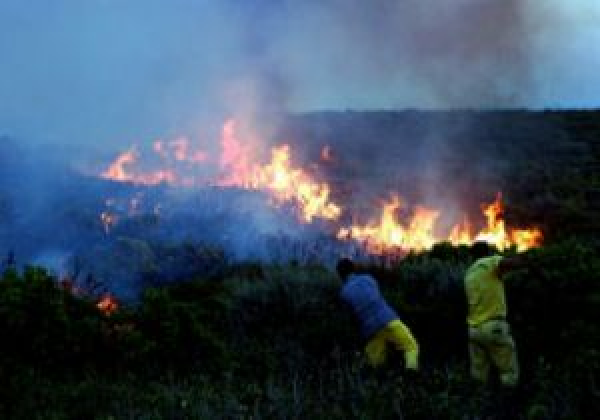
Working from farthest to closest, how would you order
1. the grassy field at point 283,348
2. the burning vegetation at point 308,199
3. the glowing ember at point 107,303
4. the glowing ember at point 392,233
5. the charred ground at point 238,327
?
the burning vegetation at point 308,199 → the glowing ember at point 392,233 → the glowing ember at point 107,303 → the charred ground at point 238,327 → the grassy field at point 283,348

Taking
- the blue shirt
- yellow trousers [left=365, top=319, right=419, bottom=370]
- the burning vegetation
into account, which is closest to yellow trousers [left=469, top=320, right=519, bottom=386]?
yellow trousers [left=365, top=319, right=419, bottom=370]

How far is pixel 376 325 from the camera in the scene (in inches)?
424

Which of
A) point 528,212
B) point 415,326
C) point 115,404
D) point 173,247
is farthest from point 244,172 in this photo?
point 115,404

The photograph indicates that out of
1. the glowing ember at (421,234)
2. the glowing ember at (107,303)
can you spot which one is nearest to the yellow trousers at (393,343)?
the glowing ember at (107,303)

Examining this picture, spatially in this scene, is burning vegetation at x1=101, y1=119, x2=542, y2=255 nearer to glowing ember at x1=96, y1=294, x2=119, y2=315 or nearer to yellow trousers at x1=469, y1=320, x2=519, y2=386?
glowing ember at x1=96, y1=294, x2=119, y2=315

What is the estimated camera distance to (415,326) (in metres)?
12.4

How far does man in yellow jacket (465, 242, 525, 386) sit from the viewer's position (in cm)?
1011

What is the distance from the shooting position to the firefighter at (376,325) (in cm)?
1062

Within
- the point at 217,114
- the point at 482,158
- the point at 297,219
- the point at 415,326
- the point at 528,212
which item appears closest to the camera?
the point at 415,326

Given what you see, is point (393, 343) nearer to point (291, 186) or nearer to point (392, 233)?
point (392, 233)

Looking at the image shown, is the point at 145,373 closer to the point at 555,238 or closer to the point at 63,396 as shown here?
the point at 63,396

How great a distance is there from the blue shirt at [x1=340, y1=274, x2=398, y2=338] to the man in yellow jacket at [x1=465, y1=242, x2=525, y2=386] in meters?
0.99

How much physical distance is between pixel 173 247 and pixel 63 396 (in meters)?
8.45

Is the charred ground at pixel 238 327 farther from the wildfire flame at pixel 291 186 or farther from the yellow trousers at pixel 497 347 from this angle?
the wildfire flame at pixel 291 186
